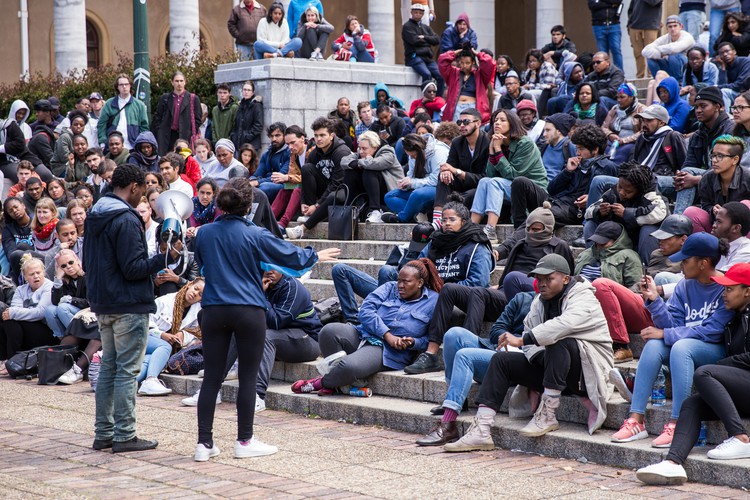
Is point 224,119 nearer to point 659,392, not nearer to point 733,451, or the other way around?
point 659,392

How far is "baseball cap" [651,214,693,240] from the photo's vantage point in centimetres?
856

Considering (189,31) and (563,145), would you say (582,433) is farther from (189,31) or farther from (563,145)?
(189,31)

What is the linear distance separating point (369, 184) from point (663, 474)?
718 cm

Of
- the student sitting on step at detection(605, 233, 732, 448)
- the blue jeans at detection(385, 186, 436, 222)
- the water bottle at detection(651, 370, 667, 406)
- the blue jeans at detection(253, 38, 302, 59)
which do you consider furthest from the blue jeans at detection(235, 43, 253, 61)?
the water bottle at detection(651, 370, 667, 406)

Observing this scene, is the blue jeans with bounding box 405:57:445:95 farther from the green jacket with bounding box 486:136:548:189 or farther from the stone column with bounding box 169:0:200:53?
the stone column with bounding box 169:0:200:53

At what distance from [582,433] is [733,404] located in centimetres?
117

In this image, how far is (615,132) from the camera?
13.6 metres

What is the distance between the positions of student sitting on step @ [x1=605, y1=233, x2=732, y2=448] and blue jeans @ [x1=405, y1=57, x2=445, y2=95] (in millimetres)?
11671

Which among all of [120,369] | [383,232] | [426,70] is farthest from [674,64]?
[120,369]

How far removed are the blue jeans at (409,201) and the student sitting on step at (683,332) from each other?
4987 millimetres

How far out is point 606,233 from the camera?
9344 millimetres

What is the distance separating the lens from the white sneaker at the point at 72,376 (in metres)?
11.2

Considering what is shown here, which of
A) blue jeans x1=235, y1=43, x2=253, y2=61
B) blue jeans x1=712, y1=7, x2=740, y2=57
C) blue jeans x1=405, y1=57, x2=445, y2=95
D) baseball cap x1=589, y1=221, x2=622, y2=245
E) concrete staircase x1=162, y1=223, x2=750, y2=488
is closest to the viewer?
concrete staircase x1=162, y1=223, x2=750, y2=488

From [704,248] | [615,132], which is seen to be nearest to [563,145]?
[615,132]
